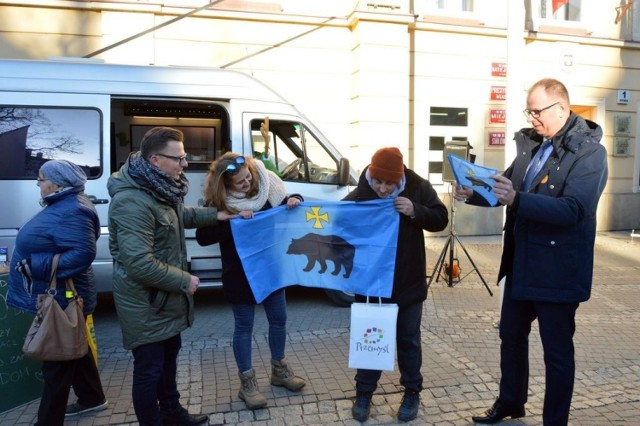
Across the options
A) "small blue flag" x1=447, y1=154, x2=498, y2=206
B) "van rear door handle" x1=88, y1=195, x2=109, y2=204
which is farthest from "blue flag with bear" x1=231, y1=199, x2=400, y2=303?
"van rear door handle" x1=88, y1=195, x2=109, y2=204

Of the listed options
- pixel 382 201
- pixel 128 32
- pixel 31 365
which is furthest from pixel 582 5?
pixel 31 365

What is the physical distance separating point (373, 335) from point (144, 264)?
144cm

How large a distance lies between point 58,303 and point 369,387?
2026 mm

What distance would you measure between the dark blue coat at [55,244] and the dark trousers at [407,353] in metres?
1.92

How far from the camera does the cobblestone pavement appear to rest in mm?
3570

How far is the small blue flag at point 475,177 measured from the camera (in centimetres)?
306

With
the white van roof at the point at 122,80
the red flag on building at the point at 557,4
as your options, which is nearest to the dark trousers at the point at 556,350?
the white van roof at the point at 122,80

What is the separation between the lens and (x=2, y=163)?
17.6 feet

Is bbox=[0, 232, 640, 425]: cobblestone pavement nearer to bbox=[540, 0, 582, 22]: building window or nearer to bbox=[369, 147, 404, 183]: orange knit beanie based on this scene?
bbox=[369, 147, 404, 183]: orange knit beanie

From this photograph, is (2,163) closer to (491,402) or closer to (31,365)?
(31,365)

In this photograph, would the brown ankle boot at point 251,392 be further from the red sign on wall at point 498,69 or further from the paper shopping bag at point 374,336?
the red sign on wall at point 498,69

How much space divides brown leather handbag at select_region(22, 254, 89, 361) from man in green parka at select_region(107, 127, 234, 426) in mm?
400

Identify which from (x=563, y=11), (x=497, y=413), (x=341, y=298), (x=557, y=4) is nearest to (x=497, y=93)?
(x=557, y=4)

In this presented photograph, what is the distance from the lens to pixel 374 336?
3236mm
